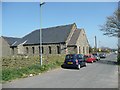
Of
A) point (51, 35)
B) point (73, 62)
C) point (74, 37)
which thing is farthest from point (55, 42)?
point (73, 62)

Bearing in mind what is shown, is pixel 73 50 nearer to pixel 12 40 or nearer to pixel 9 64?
pixel 12 40

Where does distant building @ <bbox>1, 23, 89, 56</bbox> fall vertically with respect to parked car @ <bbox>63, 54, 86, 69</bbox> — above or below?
above

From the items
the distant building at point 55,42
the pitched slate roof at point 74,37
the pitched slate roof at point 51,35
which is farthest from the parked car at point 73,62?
the pitched slate roof at point 51,35

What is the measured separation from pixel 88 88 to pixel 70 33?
38680mm

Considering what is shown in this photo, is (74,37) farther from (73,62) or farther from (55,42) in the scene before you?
(73,62)

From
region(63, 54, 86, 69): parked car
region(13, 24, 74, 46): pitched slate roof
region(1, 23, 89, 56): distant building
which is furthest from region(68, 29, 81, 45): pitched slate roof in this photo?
region(63, 54, 86, 69): parked car

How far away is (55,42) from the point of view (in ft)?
163

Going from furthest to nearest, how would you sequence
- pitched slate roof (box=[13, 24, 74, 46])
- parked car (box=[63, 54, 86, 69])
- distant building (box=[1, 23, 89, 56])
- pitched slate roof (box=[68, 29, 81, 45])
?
pitched slate roof (box=[13, 24, 74, 46]) < pitched slate roof (box=[68, 29, 81, 45]) < distant building (box=[1, 23, 89, 56]) < parked car (box=[63, 54, 86, 69])

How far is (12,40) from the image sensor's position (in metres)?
64.4

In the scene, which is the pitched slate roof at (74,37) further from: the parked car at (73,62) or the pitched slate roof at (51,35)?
the parked car at (73,62)

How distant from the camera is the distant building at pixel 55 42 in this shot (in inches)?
1897

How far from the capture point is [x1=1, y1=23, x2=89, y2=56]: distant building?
48194 mm

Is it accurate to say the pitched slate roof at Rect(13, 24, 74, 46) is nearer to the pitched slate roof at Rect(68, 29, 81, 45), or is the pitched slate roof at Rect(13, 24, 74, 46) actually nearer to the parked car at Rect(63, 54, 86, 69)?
the pitched slate roof at Rect(68, 29, 81, 45)

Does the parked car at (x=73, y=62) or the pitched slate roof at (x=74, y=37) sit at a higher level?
the pitched slate roof at (x=74, y=37)
